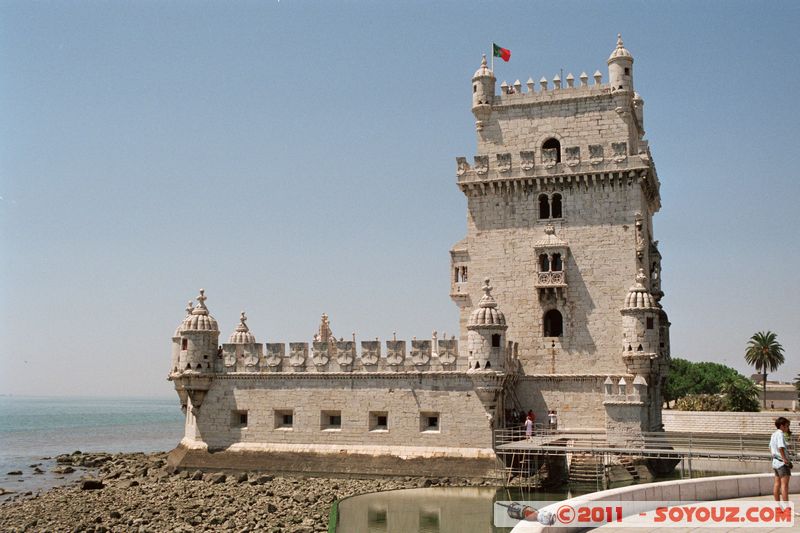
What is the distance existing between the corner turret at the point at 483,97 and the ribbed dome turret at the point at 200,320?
52.3ft

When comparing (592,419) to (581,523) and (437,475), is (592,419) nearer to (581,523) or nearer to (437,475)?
(437,475)

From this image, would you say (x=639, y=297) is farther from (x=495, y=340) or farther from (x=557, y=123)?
(x=557, y=123)

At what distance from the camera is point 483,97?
1478 inches

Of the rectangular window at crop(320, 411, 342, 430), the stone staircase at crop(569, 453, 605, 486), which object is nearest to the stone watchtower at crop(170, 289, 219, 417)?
the rectangular window at crop(320, 411, 342, 430)

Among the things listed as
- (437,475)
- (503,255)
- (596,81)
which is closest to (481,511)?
(437,475)

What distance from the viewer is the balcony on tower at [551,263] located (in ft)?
114

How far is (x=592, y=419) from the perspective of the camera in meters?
33.4

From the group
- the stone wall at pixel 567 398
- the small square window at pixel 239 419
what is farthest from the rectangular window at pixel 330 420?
the stone wall at pixel 567 398

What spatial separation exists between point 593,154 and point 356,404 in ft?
51.1

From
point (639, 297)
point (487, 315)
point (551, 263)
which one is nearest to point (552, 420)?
point (487, 315)

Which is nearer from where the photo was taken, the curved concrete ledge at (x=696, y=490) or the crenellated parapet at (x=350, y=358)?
the curved concrete ledge at (x=696, y=490)

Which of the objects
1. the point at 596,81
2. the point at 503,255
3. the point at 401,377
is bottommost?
the point at 401,377

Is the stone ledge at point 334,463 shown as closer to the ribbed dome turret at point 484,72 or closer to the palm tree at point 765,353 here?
the ribbed dome turret at point 484,72

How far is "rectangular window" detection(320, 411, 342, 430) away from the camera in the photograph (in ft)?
114
